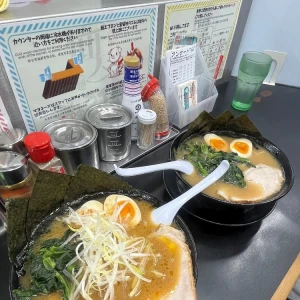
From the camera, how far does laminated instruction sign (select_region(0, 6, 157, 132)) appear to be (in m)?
0.84

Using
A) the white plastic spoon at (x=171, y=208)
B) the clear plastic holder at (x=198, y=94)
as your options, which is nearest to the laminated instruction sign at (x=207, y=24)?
the clear plastic holder at (x=198, y=94)

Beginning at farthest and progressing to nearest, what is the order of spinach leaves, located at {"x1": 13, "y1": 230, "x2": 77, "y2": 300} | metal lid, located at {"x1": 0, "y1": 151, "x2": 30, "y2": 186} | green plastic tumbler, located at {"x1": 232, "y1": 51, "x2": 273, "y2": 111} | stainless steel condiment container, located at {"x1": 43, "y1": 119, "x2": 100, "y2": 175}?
1. green plastic tumbler, located at {"x1": 232, "y1": 51, "x2": 273, "y2": 111}
2. stainless steel condiment container, located at {"x1": 43, "y1": 119, "x2": 100, "y2": 175}
3. metal lid, located at {"x1": 0, "y1": 151, "x2": 30, "y2": 186}
4. spinach leaves, located at {"x1": 13, "y1": 230, "x2": 77, "y2": 300}

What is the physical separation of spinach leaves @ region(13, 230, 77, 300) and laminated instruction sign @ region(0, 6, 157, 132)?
0.49m

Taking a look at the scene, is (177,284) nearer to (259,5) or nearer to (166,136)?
(166,136)

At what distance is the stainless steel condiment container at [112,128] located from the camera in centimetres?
104

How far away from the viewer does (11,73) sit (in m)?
0.85

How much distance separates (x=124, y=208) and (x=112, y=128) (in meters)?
0.32

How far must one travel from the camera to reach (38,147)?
796 millimetres

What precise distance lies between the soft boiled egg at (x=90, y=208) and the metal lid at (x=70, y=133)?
0.20 m

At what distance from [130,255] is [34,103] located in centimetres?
62

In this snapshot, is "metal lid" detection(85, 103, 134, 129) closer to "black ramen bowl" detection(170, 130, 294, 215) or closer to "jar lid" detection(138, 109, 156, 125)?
"jar lid" detection(138, 109, 156, 125)

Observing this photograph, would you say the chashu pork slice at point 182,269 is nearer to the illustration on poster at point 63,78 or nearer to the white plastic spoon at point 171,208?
the white plastic spoon at point 171,208

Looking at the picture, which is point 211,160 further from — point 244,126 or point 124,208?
point 124,208

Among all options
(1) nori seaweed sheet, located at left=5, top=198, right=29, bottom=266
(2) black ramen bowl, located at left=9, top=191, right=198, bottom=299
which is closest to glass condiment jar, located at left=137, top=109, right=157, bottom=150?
(2) black ramen bowl, located at left=9, top=191, right=198, bottom=299
